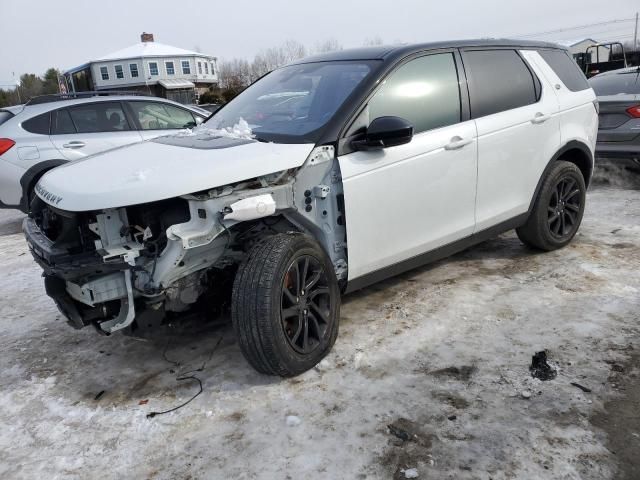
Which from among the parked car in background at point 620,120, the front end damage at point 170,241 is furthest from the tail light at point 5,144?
the parked car in background at point 620,120

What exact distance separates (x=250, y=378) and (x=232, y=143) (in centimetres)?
138

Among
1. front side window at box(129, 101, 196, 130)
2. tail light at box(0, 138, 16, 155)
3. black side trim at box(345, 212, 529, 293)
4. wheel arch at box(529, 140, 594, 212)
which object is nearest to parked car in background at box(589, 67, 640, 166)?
wheel arch at box(529, 140, 594, 212)

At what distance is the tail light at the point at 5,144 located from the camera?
6.58 meters

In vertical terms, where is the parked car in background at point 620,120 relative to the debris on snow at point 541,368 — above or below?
above

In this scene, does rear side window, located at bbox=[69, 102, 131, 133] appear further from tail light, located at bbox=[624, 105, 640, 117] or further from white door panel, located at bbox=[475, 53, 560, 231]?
tail light, located at bbox=[624, 105, 640, 117]

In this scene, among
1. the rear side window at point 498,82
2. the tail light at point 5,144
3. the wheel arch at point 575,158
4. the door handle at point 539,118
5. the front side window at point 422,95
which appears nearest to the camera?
the front side window at point 422,95

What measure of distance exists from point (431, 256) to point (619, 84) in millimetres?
5299

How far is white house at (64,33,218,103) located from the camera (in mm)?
56906

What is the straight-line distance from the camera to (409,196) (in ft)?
11.7

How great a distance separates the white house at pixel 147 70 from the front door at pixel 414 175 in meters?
55.1

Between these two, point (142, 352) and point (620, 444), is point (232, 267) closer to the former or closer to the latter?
point (142, 352)

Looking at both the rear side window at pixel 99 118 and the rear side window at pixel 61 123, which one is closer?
the rear side window at pixel 61 123

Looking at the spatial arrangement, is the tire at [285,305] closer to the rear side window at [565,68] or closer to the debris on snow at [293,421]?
the debris on snow at [293,421]

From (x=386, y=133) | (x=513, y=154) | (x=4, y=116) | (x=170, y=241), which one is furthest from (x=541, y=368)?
(x=4, y=116)
